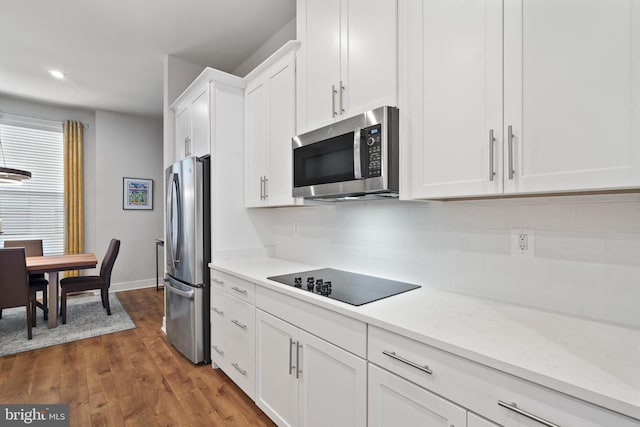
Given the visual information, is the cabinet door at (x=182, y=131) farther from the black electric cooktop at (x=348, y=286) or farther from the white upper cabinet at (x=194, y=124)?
the black electric cooktop at (x=348, y=286)

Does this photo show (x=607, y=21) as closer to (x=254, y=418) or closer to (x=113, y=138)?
(x=254, y=418)

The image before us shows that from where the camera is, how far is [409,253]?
5.73ft

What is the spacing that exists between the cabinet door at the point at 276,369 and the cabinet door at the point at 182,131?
2.00 m

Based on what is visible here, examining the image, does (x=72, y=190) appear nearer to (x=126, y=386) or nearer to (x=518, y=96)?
(x=126, y=386)

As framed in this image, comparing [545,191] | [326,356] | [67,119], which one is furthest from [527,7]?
[67,119]

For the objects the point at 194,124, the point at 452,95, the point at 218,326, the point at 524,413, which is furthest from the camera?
the point at 194,124

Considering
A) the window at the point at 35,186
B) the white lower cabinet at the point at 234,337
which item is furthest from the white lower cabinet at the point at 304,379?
the window at the point at 35,186

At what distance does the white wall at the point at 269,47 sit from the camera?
109 inches

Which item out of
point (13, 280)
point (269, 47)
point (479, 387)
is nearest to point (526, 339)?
point (479, 387)

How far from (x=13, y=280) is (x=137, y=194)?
8.23ft

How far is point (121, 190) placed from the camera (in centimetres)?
516

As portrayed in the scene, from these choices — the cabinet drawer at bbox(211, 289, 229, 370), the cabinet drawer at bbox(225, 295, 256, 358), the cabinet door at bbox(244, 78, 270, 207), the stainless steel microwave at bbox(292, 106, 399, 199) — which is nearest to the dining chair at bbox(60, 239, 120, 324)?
the cabinet drawer at bbox(211, 289, 229, 370)

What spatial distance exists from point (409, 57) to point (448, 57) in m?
0.20

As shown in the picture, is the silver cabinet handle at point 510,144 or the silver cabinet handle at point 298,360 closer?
the silver cabinet handle at point 510,144
